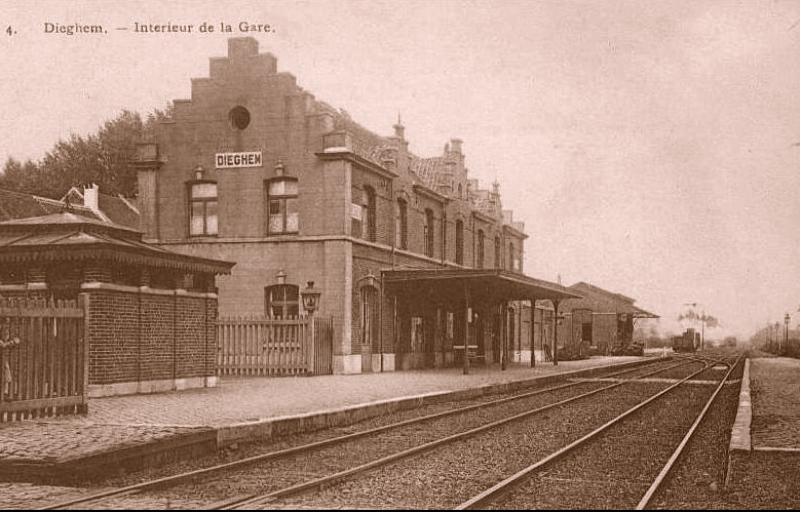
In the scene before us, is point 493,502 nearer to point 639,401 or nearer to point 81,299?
point 81,299

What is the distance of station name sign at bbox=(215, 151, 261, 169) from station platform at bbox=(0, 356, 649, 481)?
7.93 meters

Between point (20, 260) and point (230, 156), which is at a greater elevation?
point (230, 156)

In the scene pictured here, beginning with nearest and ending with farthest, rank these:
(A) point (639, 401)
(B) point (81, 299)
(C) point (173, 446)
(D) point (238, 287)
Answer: (C) point (173, 446)
(B) point (81, 299)
(A) point (639, 401)
(D) point (238, 287)

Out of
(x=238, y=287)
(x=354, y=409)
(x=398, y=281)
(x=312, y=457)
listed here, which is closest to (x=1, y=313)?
(x=312, y=457)

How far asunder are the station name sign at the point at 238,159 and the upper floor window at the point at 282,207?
2.49ft

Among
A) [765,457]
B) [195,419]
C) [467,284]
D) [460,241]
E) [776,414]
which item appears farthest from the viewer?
[460,241]

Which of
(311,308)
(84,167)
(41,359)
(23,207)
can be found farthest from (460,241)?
(41,359)

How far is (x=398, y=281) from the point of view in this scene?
26578 millimetres

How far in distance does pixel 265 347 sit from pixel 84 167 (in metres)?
26.1

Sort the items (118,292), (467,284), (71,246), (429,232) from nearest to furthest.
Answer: (71,246) < (118,292) < (467,284) < (429,232)

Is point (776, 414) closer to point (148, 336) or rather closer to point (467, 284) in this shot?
point (148, 336)

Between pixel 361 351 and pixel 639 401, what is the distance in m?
9.46

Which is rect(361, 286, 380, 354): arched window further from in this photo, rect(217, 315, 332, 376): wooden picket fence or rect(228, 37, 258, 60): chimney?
rect(228, 37, 258, 60): chimney

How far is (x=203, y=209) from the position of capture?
25.6 m
